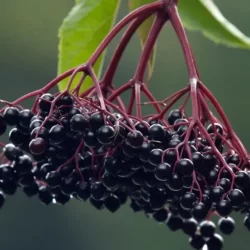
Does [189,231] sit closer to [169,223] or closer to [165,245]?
[169,223]

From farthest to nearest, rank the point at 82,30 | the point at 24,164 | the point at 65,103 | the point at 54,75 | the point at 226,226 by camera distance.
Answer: the point at 54,75
the point at 82,30
the point at 226,226
the point at 24,164
the point at 65,103

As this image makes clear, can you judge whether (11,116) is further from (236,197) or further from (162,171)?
(236,197)

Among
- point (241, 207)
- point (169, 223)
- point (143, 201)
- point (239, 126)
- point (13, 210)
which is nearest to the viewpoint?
point (241, 207)

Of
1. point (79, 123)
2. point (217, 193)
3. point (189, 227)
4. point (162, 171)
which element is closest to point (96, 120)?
point (79, 123)

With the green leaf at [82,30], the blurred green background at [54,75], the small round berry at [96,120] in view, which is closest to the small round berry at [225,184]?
the small round berry at [96,120]

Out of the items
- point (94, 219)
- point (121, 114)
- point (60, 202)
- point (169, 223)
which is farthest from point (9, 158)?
point (94, 219)

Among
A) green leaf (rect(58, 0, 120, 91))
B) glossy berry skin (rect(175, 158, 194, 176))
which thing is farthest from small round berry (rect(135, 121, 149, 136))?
green leaf (rect(58, 0, 120, 91))

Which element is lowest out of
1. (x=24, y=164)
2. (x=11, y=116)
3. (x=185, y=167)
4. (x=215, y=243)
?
(x=215, y=243)

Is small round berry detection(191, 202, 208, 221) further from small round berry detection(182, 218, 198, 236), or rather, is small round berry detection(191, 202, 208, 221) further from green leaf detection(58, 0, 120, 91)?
green leaf detection(58, 0, 120, 91)
